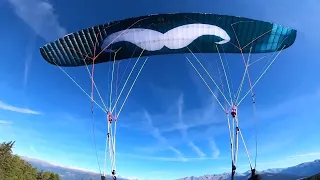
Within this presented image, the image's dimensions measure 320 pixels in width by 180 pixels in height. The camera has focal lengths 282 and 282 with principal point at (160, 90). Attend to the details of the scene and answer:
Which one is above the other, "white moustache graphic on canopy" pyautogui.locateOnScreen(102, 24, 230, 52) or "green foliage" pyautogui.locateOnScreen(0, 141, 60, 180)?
"white moustache graphic on canopy" pyautogui.locateOnScreen(102, 24, 230, 52)

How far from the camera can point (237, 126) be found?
12656 millimetres

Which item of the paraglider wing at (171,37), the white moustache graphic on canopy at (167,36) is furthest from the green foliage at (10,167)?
the white moustache graphic on canopy at (167,36)

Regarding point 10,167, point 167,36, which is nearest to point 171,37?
point 167,36

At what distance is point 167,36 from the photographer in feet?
56.2

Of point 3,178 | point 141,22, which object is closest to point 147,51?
point 141,22

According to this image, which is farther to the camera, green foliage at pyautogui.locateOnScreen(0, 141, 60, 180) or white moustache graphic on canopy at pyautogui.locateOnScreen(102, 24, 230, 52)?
green foliage at pyautogui.locateOnScreen(0, 141, 60, 180)

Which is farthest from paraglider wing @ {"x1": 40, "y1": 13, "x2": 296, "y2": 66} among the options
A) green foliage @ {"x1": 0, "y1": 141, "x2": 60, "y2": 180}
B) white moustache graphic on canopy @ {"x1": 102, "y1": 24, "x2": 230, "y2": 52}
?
green foliage @ {"x1": 0, "y1": 141, "x2": 60, "y2": 180}

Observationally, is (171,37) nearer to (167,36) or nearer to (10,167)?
(167,36)

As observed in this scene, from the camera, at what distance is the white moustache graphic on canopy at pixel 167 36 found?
16.6m

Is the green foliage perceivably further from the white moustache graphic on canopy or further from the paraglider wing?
the white moustache graphic on canopy

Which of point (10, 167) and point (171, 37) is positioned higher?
point (171, 37)

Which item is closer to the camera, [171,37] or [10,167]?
[171,37]

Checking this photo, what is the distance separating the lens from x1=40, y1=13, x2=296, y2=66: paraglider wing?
1610 centimetres

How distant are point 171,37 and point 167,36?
250 mm
